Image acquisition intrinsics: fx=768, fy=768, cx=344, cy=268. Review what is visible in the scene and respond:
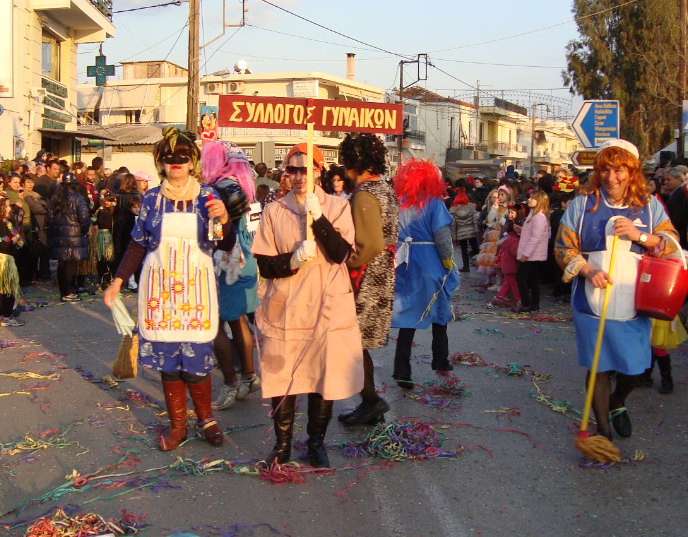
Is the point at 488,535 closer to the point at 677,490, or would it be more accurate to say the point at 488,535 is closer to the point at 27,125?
the point at 677,490

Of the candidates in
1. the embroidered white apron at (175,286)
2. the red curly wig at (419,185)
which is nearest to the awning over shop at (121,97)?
the red curly wig at (419,185)

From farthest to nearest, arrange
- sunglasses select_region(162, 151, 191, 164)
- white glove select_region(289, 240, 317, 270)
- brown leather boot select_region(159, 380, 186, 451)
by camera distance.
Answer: brown leather boot select_region(159, 380, 186, 451) < sunglasses select_region(162, 151, 191, 164) < white glove select_region(289, 240, 317, 270)

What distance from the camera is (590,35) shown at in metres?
39.2

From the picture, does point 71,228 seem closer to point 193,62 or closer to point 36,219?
point 36,219

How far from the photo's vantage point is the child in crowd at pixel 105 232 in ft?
39.6

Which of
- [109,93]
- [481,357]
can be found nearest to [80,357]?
[481,357]

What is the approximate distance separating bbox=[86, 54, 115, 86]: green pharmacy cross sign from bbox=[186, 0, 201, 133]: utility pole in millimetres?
9117

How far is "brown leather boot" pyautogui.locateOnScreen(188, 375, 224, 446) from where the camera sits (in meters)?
4.96

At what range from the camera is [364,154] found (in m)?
5.23

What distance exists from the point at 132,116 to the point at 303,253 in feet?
159

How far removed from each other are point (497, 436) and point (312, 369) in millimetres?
1580

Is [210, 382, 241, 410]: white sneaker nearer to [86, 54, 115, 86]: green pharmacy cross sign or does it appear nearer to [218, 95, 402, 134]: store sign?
[218, 95, 402, 134]: store sign

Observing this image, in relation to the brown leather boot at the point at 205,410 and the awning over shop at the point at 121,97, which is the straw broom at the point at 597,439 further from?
the awning over shop at the point at 121,97

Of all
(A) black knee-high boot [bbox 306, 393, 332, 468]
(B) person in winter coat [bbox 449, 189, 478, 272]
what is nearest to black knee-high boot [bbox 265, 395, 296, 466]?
(A) black knee-high boot [bbox 306, 393, 332, 468]
